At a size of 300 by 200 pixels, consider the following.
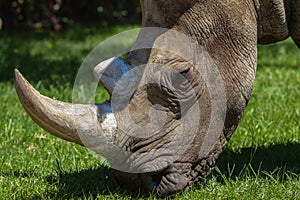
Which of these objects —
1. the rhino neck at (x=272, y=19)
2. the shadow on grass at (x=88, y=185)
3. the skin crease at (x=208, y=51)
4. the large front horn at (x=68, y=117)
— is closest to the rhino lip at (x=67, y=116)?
the large front horn at (x=68, y=117)

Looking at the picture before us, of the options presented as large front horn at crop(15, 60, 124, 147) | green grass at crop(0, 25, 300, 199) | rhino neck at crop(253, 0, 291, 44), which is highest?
rhino neck at crop(253, 0, 291, 44)

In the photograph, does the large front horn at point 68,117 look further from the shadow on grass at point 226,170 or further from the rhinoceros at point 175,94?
the shadow on grass at point 226,170

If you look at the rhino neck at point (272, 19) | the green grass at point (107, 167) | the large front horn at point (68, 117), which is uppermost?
the rhino neck at point (272, 19)

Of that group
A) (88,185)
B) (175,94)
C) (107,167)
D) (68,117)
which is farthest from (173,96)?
(107,167)

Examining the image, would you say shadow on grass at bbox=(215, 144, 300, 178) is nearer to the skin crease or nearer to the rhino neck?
the skin crease

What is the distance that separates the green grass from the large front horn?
0.46 m

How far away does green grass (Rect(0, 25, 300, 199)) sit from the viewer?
388 centimetres

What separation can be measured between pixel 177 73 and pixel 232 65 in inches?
11.8

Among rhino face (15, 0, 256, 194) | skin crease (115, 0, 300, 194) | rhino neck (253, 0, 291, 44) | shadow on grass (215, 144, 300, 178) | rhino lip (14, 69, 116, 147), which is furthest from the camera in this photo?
shadow on grass (215, 144, 300, 178)

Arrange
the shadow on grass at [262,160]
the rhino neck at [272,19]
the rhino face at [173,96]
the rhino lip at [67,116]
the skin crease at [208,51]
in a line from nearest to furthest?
the rhino lip at [67,116] → the rhino face at [173,96] → the skin crease at [208,51] → the rhino neck at [272,19] → the shadow on grass at [262,160]

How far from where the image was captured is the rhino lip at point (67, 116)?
322cm

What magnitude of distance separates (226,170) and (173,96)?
2.94ft

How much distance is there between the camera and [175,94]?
140 inches

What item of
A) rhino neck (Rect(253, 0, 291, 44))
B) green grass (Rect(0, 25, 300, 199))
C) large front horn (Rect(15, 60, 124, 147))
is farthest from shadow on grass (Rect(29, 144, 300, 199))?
rhino neck (Rect(253, 0, 291, 44))
